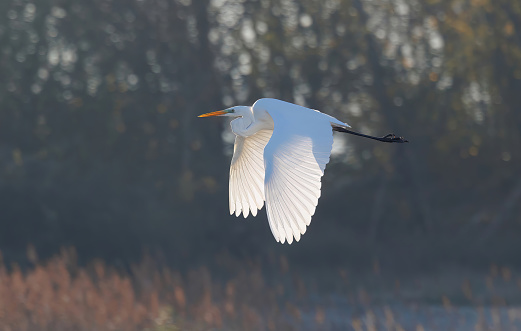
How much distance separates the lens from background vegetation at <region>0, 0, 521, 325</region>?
33.0 ft

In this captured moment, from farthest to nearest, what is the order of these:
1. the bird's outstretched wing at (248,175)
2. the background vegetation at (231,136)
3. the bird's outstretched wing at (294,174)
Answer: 1. the background vegetation at (231,136)
2. the bird's outstretched wing at (248,175)
3. the bird's outstretched wing at (294,174)

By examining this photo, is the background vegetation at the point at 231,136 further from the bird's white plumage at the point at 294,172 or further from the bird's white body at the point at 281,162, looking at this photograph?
the bird's white plumage at the point at 294,172

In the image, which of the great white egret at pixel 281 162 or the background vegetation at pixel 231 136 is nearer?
the great white egret at pixel 281 162

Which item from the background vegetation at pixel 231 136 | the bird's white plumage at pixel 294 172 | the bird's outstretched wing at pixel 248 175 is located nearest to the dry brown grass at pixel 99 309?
the bird's outstretched wing at pixel 248 175

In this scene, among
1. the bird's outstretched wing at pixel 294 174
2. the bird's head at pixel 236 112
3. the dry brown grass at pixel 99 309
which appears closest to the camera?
the bird's outstretched wing at pixel 294 174

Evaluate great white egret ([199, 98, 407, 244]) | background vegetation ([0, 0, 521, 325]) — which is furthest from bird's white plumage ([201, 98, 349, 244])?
background vegetation ([0, 0, 521, 325])

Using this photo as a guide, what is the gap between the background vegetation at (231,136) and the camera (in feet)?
33.0

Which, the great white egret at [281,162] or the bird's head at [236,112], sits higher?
the bird's head at [236,112]

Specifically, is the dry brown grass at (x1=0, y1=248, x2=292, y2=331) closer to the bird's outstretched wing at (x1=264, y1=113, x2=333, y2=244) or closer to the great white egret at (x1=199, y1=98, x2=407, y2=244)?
the great white egret at (x1=199, y1=98, x2=407, y2=244)

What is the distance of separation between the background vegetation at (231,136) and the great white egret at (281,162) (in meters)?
5.18

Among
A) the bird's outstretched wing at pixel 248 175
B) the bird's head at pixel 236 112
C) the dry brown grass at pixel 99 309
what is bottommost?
the dry brown grass at pixel 99 309

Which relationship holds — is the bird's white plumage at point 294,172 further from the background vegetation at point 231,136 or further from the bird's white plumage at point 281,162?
the background vegetation at point 231,136

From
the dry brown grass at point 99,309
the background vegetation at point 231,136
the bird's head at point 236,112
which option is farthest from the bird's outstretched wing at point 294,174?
the background vegetation at point 231,136

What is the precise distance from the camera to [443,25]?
10.1 metres
